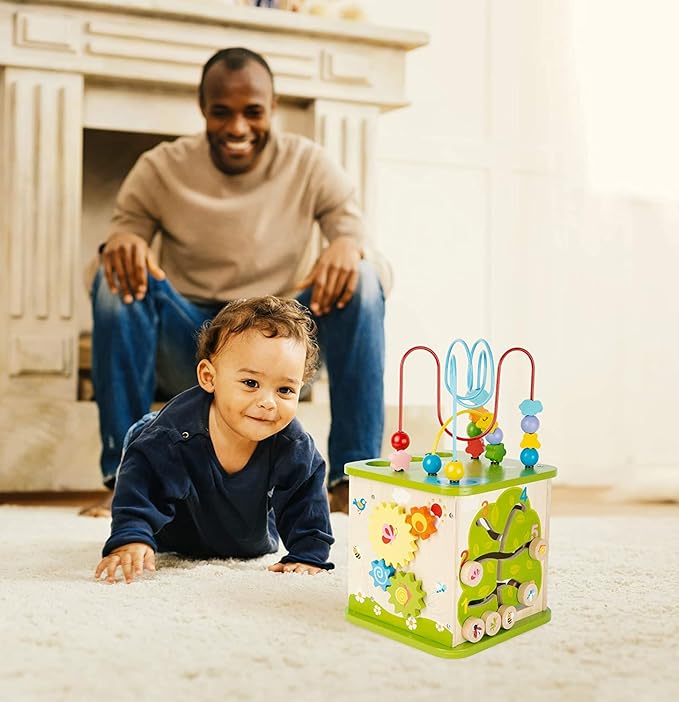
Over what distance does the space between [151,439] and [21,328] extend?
3.24ft

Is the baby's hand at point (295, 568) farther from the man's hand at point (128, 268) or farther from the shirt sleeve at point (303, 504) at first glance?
the man's hand at point (128, 268)

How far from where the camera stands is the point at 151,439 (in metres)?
1.11

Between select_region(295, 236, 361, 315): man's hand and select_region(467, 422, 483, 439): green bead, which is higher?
select_region(295, 236, 361, 315): man's hand

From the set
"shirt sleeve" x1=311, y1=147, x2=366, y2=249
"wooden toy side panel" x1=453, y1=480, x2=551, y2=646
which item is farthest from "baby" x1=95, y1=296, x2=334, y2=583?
"shirt sleeve" x1=311, y1=147, x2=366, y2=249

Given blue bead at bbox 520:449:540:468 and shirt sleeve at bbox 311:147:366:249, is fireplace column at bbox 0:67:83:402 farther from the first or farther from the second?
blue bead at bbox 520:449:540:468

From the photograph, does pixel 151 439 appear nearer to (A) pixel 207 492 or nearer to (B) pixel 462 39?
(A) pixel 207 492

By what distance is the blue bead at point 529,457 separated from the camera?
92 cm

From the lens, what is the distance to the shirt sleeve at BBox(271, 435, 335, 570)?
113 centimetres

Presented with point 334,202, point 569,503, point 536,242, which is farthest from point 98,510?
point 536,242

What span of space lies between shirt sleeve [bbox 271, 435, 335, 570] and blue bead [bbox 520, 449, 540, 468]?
32 cm

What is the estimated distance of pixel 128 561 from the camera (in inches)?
41.3

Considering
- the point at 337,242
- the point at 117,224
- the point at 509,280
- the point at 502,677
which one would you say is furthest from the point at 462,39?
the point at 502,677

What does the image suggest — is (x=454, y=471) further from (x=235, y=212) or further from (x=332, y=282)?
(x=235, y=212)

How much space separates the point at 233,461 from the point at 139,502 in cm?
13
